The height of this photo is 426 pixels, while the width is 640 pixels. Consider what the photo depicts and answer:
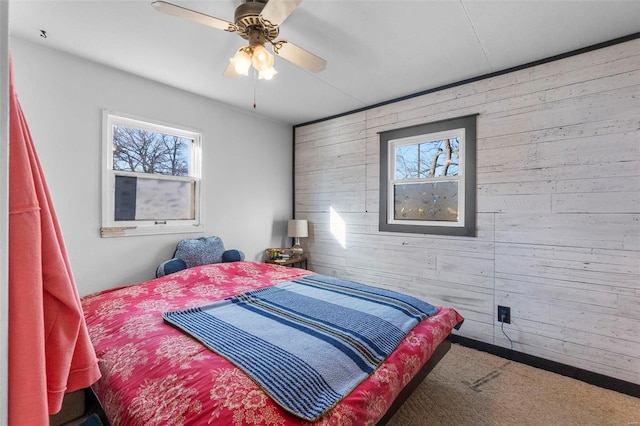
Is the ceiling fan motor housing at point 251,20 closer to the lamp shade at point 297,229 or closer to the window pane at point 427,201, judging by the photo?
the window pane at point 427,201

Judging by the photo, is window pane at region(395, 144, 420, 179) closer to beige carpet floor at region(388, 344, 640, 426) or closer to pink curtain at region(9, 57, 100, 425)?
beige carpet floor at region(388, 344, 640, 426)

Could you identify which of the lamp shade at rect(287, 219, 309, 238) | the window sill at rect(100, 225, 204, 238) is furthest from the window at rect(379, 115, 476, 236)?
the window sill at rect(100, 225, 204, 238)

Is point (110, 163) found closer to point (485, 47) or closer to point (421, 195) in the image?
point (421, 195)

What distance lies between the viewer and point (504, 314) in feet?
8.50

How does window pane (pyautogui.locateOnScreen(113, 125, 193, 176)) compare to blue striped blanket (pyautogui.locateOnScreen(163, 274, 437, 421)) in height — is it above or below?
above

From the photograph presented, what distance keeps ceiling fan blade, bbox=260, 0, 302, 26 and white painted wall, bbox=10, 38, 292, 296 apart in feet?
6.13

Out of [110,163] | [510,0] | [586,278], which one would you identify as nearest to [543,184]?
[586,278]

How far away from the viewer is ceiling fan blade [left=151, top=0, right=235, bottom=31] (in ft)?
4.82

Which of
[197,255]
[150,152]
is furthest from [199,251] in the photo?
[150,152]

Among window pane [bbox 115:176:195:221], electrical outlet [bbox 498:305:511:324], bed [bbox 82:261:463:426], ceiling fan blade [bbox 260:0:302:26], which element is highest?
ceiling fan blade [bbox 260:0:302:26]

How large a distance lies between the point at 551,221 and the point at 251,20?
8.77ft

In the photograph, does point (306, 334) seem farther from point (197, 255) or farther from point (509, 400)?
point (197, 255)

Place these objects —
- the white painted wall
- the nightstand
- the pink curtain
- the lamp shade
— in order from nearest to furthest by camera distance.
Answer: the pink curtain, the white painted wall, the nightstand, the lamp shade

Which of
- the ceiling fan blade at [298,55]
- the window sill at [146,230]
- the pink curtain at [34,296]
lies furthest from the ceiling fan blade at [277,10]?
the window sill at [146,230]
